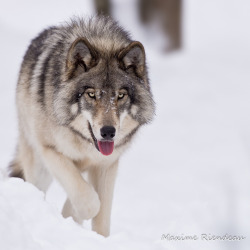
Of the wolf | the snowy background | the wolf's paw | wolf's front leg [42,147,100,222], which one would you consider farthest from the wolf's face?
the snowy background

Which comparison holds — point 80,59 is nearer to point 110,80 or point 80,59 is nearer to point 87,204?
point 110,80

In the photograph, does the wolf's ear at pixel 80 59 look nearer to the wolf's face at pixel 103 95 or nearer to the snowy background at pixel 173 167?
the wolf's face at pixel 103 95

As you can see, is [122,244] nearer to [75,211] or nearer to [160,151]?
[75,211]

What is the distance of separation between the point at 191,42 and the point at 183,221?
38.3 ft

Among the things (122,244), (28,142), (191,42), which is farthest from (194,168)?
(191,42)

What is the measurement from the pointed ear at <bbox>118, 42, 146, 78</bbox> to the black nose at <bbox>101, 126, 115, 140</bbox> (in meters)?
0.58

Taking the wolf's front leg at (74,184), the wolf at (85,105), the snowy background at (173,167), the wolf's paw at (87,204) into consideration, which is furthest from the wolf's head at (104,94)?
the snowy background at (173,167)

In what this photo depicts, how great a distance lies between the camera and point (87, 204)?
15.1ft

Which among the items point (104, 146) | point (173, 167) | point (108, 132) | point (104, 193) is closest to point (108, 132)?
point (108, 132)

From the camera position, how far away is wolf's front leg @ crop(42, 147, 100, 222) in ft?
15.0

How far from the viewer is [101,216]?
16.0ft

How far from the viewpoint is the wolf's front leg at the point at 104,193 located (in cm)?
488

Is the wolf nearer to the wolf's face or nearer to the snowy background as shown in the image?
the wolf's face

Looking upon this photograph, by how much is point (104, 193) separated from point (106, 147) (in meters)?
0.75
